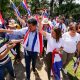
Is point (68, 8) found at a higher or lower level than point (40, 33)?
lower

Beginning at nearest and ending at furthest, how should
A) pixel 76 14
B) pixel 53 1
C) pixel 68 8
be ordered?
1. pixel 76 14
2. pixel 68 8
3. pixel 53 1

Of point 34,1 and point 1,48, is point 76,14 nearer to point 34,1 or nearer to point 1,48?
point 34,1

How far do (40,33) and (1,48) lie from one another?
1.58 m

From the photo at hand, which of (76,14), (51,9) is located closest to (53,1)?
(51,9)

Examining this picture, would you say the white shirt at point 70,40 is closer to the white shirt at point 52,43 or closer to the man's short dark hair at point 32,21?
the white shirt at point 52,43

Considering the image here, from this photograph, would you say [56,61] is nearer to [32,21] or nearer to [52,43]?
[52,43]

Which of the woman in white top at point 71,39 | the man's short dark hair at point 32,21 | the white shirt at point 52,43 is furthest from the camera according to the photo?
the woman in white top at point 71,39

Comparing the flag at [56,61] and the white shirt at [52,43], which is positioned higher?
the white shirt at [52,43]

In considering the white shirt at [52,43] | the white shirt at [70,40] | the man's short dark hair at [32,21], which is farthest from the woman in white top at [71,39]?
the man's short dark hair at [32,21]

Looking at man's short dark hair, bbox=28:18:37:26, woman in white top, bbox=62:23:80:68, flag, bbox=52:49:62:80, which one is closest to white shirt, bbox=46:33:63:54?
flag, bbox=52:49:62:80

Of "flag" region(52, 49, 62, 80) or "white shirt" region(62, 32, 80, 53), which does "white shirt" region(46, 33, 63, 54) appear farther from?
"white shirt" region(62, 32, 80, 53)

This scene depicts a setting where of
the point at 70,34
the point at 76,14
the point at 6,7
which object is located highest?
the point at 70,34

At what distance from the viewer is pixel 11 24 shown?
9547 millimetres

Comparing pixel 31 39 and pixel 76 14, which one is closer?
pixel 31 39
